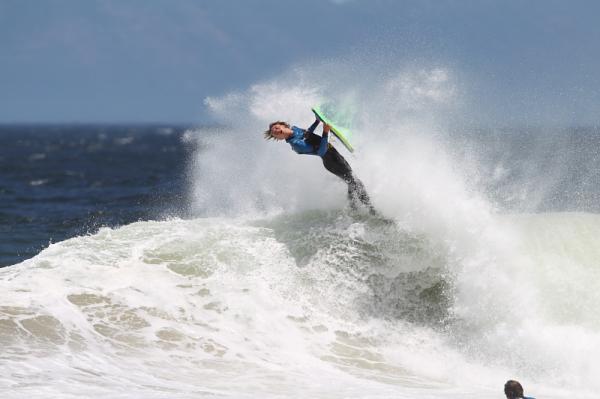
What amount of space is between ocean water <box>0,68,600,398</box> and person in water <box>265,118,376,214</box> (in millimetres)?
238

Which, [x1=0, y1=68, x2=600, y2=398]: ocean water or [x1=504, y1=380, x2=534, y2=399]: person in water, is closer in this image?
[x1=504, y1=380, x2=534, y2=399]: person in water

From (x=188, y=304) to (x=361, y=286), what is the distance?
7.97 ft

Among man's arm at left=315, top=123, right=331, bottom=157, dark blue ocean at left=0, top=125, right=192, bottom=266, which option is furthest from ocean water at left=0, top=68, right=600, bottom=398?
dark blue ocean at left=0, top=125, right=192, bottom=266

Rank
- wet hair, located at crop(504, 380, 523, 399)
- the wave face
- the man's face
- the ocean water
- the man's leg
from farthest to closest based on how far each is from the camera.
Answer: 1. the man's leg
2. the man's face
3. the ocean water
4. the wave face
5. wet hair, located at crop(504, 380, 523, 399)

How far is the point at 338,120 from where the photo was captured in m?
11.5

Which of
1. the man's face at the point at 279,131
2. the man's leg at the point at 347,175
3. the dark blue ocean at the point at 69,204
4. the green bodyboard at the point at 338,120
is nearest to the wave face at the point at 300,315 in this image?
the man's leg at the point at 347,175

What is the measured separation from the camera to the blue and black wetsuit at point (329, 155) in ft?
35.1

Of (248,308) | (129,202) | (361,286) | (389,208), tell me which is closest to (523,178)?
(389,208)

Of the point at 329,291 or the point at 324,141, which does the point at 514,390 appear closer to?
the point at 329,291

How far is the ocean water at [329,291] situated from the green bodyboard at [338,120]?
1.74 feet

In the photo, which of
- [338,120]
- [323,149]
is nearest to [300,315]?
[323,149]

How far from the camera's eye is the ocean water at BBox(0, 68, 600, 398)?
7395 mm

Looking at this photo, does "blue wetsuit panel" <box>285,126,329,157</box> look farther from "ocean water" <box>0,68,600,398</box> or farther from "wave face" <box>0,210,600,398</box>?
"wave face" <box>0,210,600,398</box>

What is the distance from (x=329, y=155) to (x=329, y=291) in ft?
8.02
